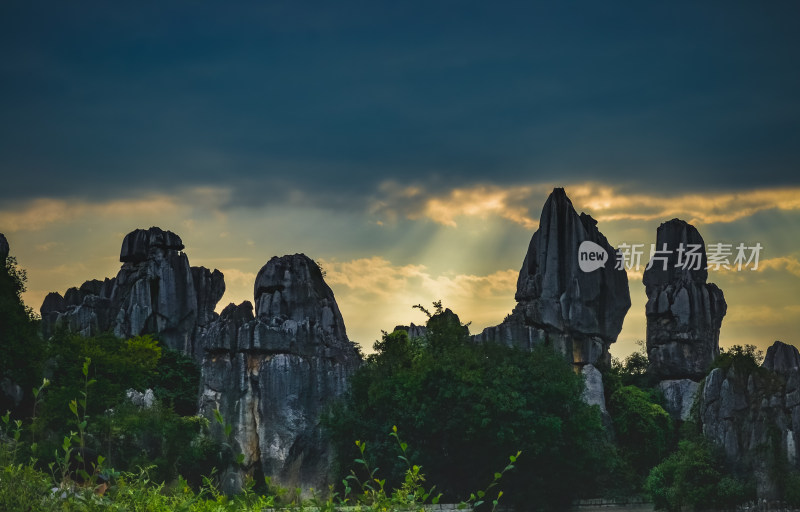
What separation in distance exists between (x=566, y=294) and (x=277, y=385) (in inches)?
833

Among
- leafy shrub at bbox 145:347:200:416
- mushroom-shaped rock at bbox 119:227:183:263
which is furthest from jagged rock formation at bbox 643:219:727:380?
mushroom-shaped rock at bbox 119:227:183:263

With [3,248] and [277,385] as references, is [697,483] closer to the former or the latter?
[277,385]

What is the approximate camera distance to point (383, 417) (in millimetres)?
45656

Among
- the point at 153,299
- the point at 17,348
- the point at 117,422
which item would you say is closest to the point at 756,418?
the point at 117,422

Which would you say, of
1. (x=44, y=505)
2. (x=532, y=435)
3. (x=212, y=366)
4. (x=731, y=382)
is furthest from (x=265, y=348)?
(x=44, y=505)

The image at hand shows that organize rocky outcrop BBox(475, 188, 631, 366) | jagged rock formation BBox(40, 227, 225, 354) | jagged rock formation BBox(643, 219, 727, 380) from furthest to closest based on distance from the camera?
jagged rock formation BBox(40, 227, 225, 354), jagged rock formation BBox(643, 219, 727, 380), rocky outcrop BBox(475, 188, 631, 366)

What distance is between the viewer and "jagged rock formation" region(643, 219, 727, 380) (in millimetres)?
70125

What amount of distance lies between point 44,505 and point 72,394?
3672 cm

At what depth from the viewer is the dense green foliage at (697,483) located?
44156mm

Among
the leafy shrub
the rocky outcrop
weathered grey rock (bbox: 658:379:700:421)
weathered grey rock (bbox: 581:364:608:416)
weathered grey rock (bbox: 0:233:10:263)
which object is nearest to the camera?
weathered grey rock (bbox: 0:233:10:263)

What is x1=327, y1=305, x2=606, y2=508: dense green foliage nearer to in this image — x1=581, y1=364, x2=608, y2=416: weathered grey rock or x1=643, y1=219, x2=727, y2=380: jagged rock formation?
x1=581, y1=364, x2=608, y2=416: weathered grey rock

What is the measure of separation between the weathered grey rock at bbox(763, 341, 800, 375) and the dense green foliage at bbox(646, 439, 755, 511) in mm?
8253

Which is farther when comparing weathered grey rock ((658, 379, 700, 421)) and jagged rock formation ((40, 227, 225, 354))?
jagged rock formation ((40, 227, 225, 354))

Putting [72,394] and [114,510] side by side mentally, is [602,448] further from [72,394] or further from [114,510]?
[114,510]
